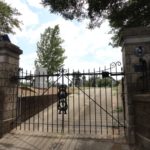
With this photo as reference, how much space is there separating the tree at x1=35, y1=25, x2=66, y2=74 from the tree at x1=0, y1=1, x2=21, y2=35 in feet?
48.8

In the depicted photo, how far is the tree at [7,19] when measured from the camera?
676 inches

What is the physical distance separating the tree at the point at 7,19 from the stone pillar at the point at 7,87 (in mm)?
10070

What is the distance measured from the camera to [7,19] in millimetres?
17766

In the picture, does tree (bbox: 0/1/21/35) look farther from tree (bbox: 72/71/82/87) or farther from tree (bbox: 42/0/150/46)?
tree (bbox: 72/71/82/87)

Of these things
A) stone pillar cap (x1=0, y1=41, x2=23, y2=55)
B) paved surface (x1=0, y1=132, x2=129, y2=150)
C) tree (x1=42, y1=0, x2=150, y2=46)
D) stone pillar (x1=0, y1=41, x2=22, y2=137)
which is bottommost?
paved surface (x1=0, y1=132, x2=129, y2=150)

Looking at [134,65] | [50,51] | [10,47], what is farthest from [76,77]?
[50,51]

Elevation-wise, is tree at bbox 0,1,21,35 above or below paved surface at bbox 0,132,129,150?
above

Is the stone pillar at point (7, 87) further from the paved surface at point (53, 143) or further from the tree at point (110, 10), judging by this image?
the tree at point (110, 10)

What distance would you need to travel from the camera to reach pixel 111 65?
7.25 m

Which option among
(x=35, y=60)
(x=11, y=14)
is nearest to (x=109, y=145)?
(x=11, y=14)

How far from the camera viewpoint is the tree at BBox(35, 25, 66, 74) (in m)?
33.2

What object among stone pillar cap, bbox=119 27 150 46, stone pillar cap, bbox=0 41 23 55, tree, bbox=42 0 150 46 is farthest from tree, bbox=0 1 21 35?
stone pillar cap, bbox=119 27 150 46

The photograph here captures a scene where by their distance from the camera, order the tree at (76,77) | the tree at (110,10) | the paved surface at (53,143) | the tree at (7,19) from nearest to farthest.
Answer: the paved surface at (53,143), the tree at (76,77), the tree at (110,10), the tree at (7,19)

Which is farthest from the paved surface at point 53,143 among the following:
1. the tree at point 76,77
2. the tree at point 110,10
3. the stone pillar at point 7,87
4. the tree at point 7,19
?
the tree at point 7,19
